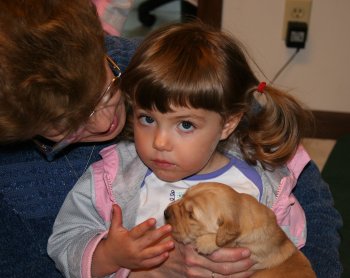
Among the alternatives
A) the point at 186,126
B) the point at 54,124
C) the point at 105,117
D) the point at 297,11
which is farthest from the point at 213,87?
the point at 297,11

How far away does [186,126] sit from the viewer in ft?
4.07

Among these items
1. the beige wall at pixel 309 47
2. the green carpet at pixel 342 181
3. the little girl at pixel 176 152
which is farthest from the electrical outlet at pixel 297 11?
the little girl at pixel 176 152

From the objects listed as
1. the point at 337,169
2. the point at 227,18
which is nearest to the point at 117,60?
the point at 337,169

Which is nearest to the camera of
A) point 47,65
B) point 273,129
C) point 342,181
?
point 47,65

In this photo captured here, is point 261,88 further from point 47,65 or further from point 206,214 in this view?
point 47,65

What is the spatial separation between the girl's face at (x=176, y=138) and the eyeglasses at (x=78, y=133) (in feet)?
0.24

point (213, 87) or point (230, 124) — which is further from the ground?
point (213, 87)

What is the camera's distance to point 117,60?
4.78 feet

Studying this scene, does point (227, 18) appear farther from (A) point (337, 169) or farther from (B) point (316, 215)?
(B) point (316, 215)

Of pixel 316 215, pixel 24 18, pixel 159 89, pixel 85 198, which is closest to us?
pixel 24 18

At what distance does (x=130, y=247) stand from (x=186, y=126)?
0.99 ft

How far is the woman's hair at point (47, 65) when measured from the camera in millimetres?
1021

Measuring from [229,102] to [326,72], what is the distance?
1605mm

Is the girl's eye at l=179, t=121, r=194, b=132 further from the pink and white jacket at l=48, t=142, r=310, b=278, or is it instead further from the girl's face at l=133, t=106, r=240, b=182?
the pink and white jacket at l=48, t=142, r=310, b=278
